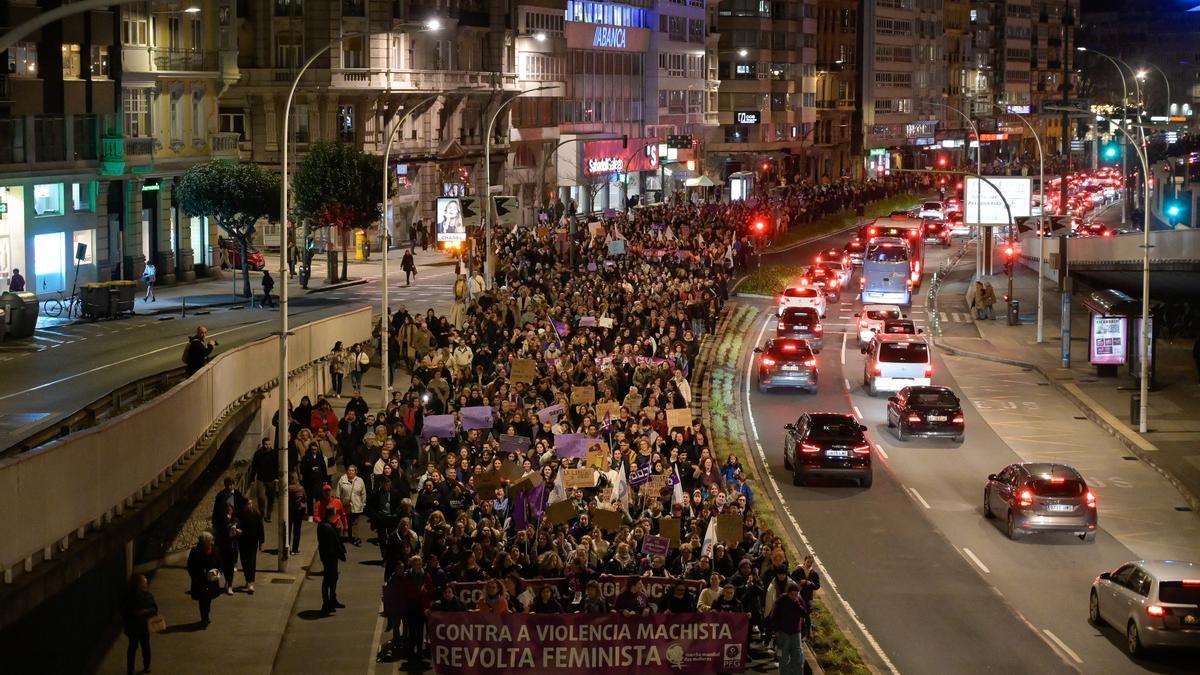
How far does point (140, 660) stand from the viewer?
22219mm

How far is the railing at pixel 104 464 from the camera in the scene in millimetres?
17984

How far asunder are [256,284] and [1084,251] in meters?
32.6

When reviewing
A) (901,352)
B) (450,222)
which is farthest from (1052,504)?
(450,222)

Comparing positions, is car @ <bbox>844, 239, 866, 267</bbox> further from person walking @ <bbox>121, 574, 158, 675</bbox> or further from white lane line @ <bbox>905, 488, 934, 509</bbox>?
person walking @ <bbox>121, 574, 158, 675</bbox>

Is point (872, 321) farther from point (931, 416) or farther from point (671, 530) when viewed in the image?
point (671, 530)

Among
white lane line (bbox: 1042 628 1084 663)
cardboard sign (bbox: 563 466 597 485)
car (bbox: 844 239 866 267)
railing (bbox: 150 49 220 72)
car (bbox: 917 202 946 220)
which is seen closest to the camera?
white lane line (bbox: 1042 628 1084 663)

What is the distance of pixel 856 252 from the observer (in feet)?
259

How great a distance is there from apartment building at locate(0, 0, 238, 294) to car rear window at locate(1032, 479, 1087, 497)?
34.1 meters

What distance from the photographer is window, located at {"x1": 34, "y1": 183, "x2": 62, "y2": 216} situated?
58750mm

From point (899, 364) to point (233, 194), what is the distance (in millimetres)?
25687

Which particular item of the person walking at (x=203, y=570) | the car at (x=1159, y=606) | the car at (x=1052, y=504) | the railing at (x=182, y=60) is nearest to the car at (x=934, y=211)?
the railing at (x=182, y=60)

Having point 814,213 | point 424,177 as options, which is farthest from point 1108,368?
point 814,213

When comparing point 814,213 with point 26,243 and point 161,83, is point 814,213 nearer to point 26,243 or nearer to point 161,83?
point 161,83

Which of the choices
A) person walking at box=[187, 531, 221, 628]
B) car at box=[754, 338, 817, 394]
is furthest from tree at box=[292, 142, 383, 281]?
person walking at box=[187, 531, 221, 628]
